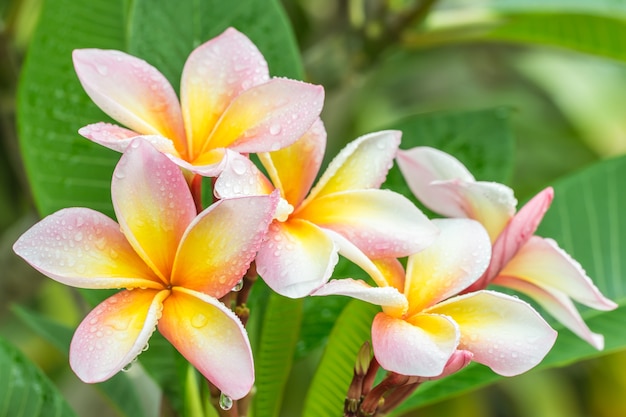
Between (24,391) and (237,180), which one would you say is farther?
(24,391)

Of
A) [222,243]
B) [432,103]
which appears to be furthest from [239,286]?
[432,103]

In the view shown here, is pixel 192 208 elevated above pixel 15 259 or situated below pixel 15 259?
above

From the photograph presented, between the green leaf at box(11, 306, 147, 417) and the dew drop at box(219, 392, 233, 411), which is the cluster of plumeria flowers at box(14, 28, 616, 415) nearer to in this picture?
the dew drop at box(219, 392, 233, 411)

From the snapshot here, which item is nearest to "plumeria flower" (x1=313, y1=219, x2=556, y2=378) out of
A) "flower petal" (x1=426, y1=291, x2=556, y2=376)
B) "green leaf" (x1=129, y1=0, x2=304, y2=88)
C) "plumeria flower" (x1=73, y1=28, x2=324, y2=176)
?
"flower petal" (x1=426, y1=291, x2=556, y2=376)

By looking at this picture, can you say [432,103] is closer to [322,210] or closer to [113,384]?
[113,384]

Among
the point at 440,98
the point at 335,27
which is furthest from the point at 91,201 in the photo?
the point at 440,98

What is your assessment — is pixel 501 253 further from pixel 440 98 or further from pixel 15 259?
pixel 440 98
